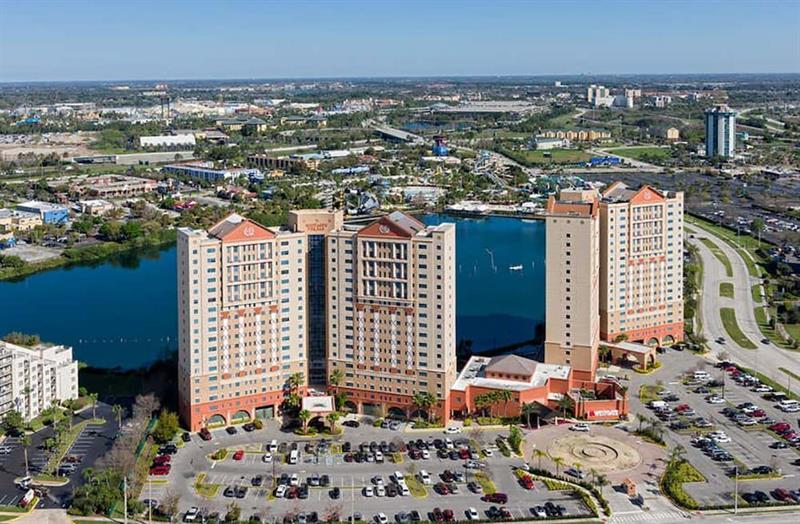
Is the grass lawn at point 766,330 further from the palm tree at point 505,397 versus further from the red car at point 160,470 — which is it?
the red car at point 160,470

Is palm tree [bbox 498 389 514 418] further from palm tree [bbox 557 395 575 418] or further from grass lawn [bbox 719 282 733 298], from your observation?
grass lawn [bbox 719 282 733 298]

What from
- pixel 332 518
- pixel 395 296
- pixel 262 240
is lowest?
pixel 332 518

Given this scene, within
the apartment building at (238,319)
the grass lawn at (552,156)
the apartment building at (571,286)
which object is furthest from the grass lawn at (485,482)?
the grass lawn at (552,156)

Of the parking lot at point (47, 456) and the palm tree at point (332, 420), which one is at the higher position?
the palm tree at point (332, 420)

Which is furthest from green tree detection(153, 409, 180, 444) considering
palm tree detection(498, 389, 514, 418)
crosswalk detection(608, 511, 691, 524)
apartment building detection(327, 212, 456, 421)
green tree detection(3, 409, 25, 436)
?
crosswalk detection(608, 511, 691, 524)

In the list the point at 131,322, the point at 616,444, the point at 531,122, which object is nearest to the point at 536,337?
the point at 616,444

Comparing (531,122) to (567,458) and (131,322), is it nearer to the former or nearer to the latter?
(131,322)

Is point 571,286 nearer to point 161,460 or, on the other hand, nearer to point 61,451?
point 161,460
